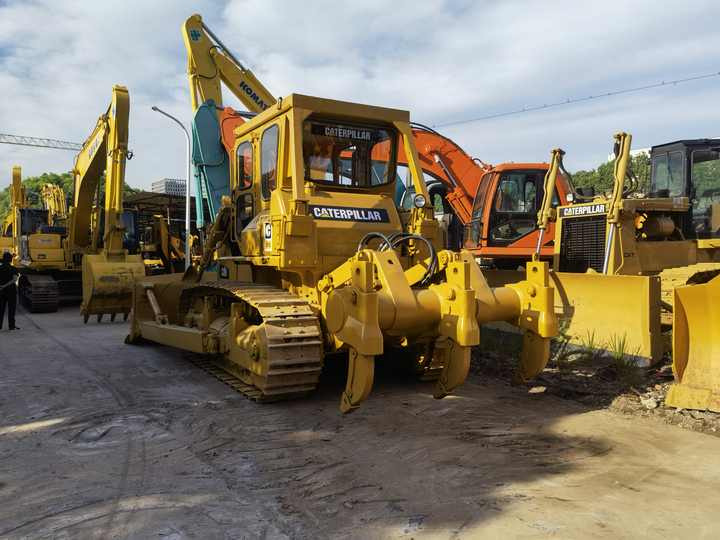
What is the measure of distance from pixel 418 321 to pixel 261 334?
1449 millimetres

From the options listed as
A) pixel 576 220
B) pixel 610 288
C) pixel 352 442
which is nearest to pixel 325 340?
pixel 352 442

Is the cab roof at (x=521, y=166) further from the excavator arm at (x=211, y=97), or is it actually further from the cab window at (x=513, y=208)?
the excavator arm at (x=211, y=97)

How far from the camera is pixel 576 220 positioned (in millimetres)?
8469

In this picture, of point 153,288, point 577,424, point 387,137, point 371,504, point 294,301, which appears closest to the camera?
→ point 371,504

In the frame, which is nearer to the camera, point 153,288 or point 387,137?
point 387,137

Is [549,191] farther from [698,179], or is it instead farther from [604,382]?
[604,382]

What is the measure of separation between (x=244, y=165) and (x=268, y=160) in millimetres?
740

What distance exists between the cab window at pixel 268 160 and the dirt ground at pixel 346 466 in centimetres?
215

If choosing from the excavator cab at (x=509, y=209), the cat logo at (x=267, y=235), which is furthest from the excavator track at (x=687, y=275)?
the cat logo at (x=267, y=235)

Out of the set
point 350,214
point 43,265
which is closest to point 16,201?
point 43,265

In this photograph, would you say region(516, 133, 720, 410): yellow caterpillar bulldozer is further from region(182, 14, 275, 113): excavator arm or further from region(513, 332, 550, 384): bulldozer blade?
region(182, 14, 275, 113): excavator arm

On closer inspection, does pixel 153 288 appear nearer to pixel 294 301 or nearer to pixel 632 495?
pixel 294 301

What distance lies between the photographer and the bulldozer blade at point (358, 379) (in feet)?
14.0

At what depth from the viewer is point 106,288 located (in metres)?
10.4
